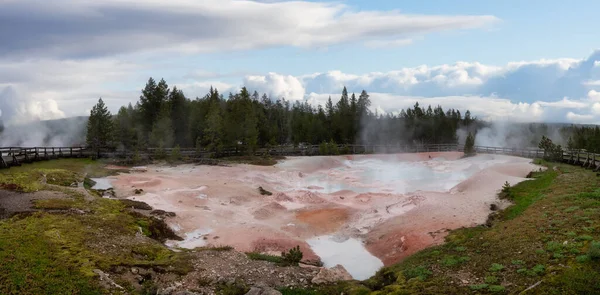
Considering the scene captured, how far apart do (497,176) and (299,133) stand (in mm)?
60637

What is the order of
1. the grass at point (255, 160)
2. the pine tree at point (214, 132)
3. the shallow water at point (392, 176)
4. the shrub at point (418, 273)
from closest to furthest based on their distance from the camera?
the shrub at point (418, 273)
the shallow water at point (392, 176)
the grass at point (255, 160)
the pine tree at point (214, 132)

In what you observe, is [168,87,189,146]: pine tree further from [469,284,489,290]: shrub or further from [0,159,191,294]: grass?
[469,284,489,290]: shrub

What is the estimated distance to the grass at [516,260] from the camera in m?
13.4

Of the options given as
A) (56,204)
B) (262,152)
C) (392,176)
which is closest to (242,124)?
(262,152)

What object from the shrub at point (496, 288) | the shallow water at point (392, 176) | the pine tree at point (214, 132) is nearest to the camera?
the shrub at point (496, 288)

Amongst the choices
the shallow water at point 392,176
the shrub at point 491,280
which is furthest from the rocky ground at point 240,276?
the shallow water at point 392,176

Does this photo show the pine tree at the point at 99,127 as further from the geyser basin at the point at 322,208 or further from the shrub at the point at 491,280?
the shrub at the point at 491,280

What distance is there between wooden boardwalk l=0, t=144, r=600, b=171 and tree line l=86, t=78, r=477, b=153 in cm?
207

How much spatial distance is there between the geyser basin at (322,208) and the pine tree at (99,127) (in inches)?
685

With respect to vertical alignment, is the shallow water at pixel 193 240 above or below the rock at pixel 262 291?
below

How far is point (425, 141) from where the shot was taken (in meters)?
111

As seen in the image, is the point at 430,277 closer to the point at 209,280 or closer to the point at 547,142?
the point at 209,280

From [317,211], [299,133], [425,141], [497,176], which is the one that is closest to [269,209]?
[317,211]

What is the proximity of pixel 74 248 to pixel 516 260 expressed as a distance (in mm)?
17777
